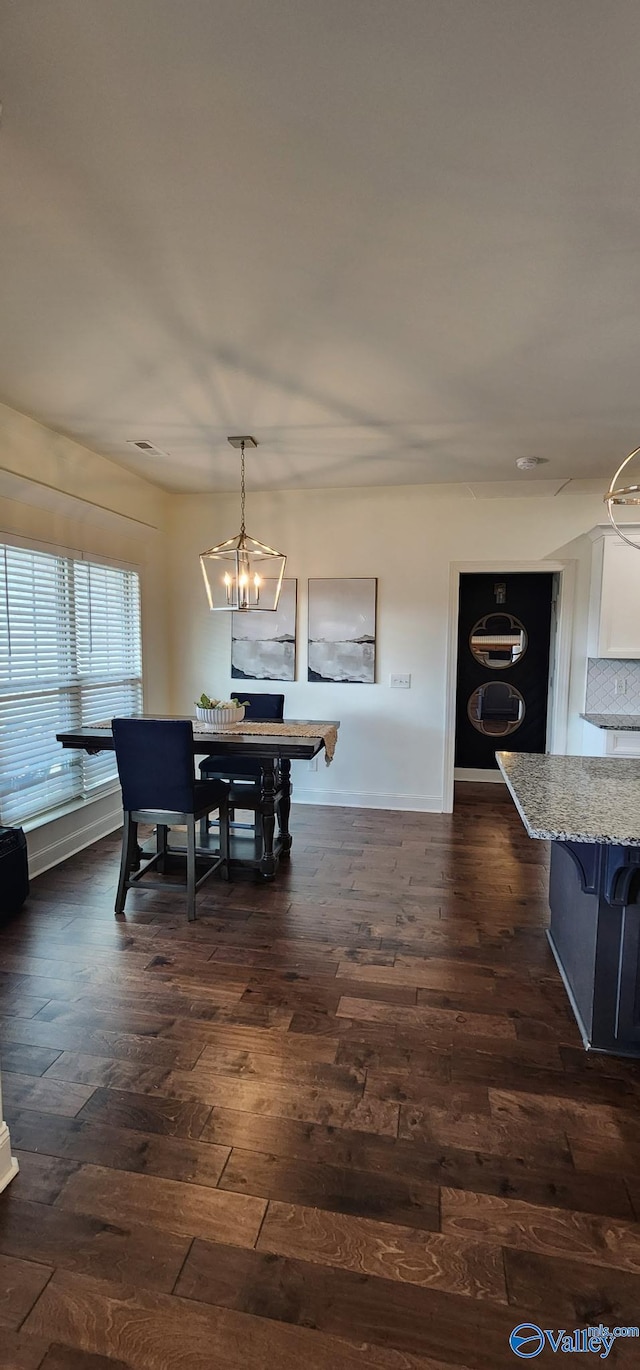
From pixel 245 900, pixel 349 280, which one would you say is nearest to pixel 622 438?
pixel 349 280

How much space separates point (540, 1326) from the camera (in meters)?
1.19

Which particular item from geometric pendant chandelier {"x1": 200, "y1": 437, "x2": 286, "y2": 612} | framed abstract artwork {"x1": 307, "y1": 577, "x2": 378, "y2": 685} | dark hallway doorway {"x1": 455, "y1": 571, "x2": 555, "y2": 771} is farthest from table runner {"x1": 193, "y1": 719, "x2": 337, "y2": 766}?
dark hallway doorway {"x1": 455, "y1": 571, "x2": 555, "y2": 771}

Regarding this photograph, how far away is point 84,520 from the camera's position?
3.88m

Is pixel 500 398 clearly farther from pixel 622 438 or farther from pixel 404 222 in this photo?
pixel 404 222

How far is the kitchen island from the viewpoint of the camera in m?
1.75

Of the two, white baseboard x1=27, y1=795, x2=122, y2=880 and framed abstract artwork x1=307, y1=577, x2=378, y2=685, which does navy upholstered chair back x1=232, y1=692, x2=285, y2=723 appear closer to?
framed abstract artwork x1=307, y1=577, x2=378, y2=685

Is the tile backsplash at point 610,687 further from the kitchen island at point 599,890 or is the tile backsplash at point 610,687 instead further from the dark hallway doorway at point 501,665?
the kitchen island at point 599,890

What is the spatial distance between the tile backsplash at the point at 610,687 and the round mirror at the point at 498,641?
Result: 1.55 m

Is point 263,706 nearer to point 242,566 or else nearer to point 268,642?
point 268,642

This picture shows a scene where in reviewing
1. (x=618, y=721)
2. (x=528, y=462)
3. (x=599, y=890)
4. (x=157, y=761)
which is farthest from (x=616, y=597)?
(x=157, y=761)

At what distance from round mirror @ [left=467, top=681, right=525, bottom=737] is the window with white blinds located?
3481 millimetres

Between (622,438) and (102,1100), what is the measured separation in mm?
4051

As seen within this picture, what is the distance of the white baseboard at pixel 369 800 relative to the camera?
15.8ft

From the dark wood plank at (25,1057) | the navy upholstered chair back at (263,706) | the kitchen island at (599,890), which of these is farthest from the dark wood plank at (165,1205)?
the navy upholstered chair back at (263,706)
